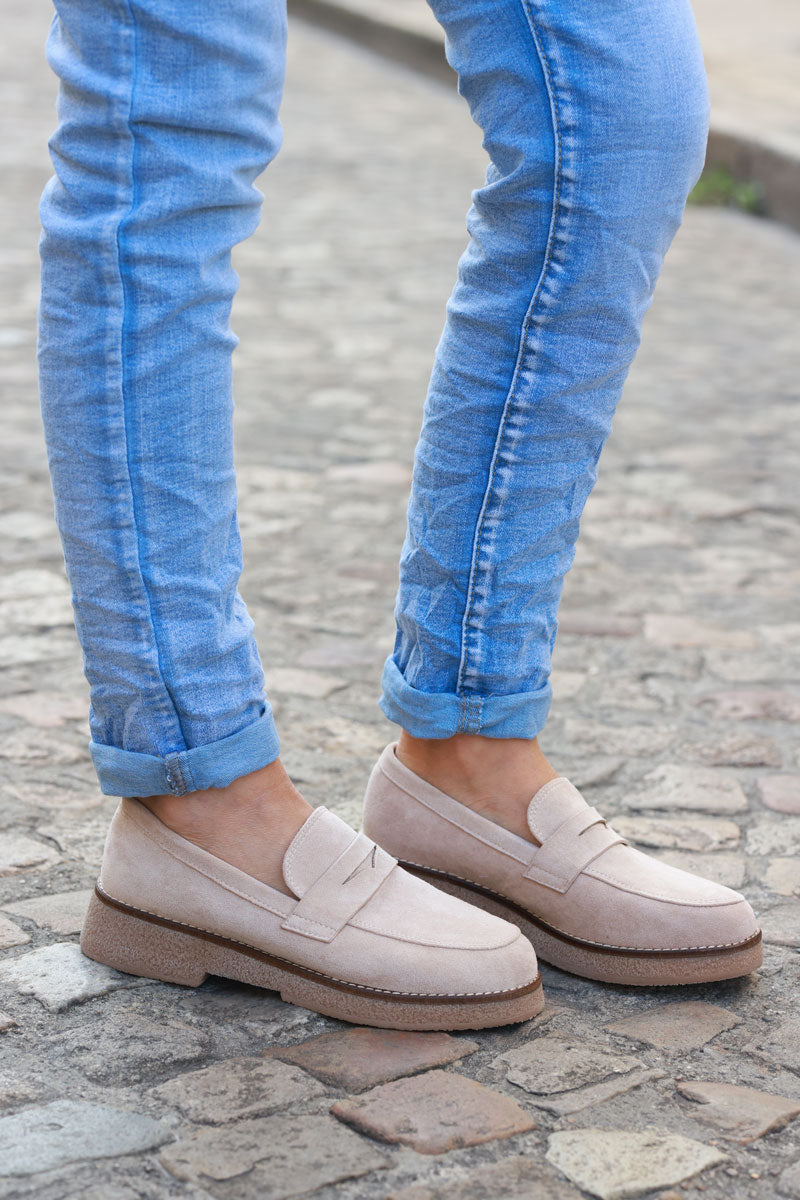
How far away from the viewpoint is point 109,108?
1096mm

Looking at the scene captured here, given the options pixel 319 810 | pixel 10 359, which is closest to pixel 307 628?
pixel 319 810

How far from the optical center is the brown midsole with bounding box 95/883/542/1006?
51.0 inches

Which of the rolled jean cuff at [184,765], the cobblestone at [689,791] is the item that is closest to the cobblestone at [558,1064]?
the rolled jean cuff at [184,765]

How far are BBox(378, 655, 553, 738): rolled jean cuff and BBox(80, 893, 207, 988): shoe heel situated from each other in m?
0.30

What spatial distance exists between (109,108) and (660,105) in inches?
18.6

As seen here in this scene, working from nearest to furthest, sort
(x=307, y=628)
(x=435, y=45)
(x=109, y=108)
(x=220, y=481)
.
→ (x=109, y=108)
(x=220, y=481)
(x=307, y=628)
(x=435, y=45)

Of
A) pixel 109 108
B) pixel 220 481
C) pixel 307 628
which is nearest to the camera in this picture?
pixel 109 108

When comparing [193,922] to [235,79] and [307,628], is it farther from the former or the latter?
[307,628]

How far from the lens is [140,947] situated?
137 cm

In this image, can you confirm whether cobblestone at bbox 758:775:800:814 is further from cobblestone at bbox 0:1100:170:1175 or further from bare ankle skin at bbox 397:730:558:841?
cobblestone at bbox 0:1100:170:1175

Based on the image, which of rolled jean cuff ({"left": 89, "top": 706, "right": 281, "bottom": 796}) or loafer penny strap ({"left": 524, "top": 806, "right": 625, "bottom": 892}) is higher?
rolled jean cuff ({"left": 89, "top": 706, "right": 281, "bottom": 796})

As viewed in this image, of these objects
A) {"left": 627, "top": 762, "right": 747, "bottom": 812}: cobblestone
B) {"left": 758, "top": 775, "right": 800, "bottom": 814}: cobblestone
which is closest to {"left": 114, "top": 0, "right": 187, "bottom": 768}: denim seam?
{"left": 627, "top": 762, "right": 747, "bottom": 812}: cobblestone

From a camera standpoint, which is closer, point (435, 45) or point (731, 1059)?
point (731, 1059)

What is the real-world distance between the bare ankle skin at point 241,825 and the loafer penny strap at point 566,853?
252mm
